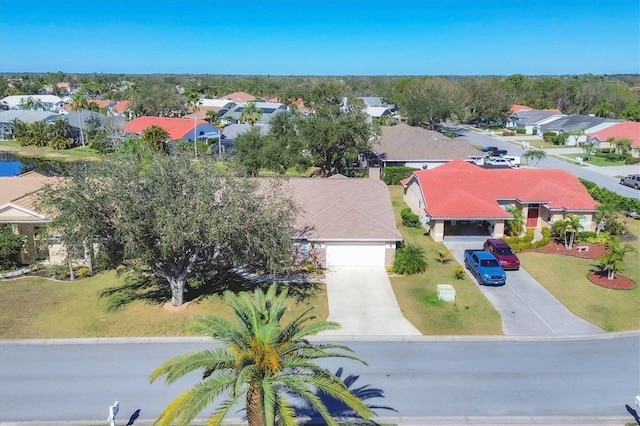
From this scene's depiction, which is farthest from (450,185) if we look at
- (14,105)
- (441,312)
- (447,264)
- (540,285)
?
(14,105)

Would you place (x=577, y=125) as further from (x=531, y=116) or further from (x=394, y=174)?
(x=394, y=174)

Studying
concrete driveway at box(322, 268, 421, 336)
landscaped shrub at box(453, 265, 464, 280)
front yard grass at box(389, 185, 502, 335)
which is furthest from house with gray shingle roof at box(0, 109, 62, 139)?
landscaped shrub at box(453, 265, 464, 280)

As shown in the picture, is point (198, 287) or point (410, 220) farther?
point (410, 220)

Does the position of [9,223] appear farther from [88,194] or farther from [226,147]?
[226,147]

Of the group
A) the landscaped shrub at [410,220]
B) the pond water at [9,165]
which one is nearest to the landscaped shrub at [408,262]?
the landscaped shrub at [410,220]

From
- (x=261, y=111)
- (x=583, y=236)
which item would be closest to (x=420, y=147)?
(x=583, y=236)

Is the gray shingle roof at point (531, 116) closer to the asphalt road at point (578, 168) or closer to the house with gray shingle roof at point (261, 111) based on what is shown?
the asphalt road at point (578, 168)
